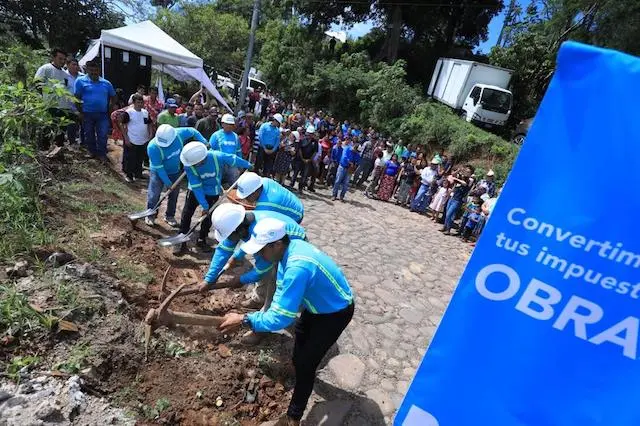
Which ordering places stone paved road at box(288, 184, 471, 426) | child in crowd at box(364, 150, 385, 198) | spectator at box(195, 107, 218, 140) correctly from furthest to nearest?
child in crowd at box(364, 150, 385, 198), spectator at box(195, 107, 218, 140), stone paved road at box(288, 184, 471, 426)

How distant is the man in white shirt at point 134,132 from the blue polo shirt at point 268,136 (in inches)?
103

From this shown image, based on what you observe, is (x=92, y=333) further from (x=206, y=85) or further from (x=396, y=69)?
(x=396, y=69)

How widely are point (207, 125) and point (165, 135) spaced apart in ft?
11.4

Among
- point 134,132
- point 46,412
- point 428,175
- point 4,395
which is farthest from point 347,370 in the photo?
point 428,175

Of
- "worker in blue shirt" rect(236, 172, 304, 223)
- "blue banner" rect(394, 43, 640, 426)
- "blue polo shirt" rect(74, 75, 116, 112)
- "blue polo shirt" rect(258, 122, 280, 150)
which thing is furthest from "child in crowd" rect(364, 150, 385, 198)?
"blue banner" rect(394, 43, 640, 426)

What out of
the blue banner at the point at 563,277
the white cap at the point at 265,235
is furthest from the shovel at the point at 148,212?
the blue banner at the point at 563,277

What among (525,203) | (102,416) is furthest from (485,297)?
(102,416)

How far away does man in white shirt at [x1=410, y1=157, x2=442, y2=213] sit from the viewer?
11.9 m

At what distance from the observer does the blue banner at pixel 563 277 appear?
1.39m

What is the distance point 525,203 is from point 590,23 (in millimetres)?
26302

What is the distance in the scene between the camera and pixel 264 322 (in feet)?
9.88

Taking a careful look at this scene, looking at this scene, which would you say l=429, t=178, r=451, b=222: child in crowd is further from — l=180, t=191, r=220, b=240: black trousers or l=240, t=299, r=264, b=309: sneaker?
l=240, t=299, r=264, b=309: sneaker

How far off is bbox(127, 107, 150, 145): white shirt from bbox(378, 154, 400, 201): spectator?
6953 mm

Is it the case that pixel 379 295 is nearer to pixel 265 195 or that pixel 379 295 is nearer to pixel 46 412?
pixel 265 195
